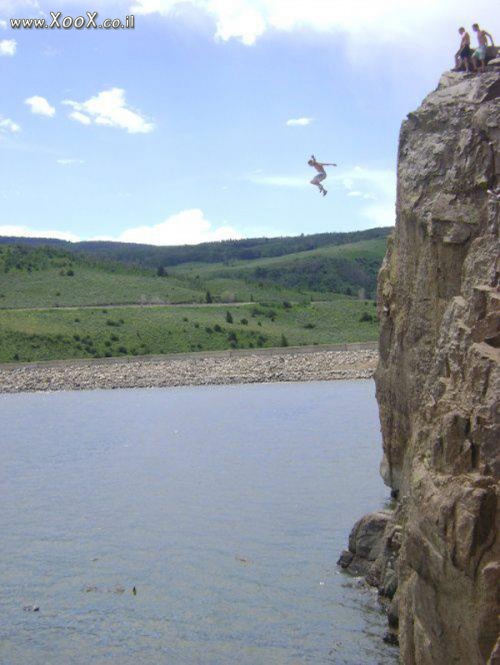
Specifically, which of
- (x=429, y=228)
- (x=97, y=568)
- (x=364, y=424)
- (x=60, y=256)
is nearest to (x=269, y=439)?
(x=364, y=424)

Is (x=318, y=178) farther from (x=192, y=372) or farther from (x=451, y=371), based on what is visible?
(x=192, y=372)

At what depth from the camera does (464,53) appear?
19.6m

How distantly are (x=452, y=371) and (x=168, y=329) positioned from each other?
314 feet

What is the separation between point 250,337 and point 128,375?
1918 cm

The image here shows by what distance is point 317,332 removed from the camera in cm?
11162

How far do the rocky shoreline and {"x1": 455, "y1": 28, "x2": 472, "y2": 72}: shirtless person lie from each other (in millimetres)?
66893

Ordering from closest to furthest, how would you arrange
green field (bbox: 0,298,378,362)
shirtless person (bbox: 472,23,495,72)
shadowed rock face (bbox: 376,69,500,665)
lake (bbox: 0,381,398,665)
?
shadowed rock face (bbox: 376,69,500,665)
shirtless person (bbox: 472,23,495,72)
lake (bbox: 0,381,398,665)
green field (bbox: 0,298,378,362)

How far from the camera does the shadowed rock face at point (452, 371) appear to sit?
11.9 metres

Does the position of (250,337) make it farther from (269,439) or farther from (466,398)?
(466,398)

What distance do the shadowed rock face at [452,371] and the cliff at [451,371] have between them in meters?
0.02

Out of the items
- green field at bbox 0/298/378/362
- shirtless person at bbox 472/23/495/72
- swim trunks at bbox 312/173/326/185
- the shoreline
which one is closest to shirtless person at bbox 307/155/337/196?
swim trunks at bbox 312/173/326/185

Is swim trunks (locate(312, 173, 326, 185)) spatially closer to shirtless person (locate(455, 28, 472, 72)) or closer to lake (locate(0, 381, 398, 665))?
shirtless person (locate(455, 28, 472, 72))

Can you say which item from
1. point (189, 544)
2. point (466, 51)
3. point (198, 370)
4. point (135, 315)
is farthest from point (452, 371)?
point (135, 315)

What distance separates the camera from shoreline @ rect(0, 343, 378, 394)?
8800 cm
